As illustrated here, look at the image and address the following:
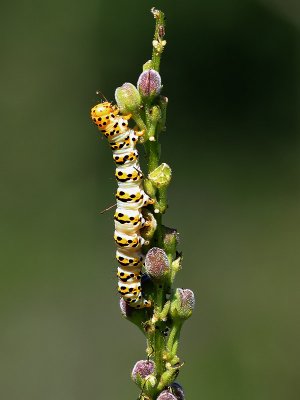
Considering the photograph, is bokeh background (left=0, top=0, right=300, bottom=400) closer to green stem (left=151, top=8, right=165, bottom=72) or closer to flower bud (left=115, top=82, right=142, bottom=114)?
flower bud (left=115, top=82, right=142, bottom=114)

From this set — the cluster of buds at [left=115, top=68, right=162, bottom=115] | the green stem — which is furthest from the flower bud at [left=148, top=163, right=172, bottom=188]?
the green stem

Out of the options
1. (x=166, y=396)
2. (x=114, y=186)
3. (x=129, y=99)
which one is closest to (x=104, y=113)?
(x=129, y=99)

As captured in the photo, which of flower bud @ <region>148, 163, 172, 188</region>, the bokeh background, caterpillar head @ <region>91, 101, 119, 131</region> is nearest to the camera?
flower bud @ <region>148, 163, 172, 188</region>

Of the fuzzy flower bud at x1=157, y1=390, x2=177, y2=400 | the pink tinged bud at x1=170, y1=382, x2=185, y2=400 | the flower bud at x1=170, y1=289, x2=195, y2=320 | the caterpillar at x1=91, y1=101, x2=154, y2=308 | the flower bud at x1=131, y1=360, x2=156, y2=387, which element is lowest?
the fuzzy flower bud at x1=157, y1=390, x2=177, y2=400

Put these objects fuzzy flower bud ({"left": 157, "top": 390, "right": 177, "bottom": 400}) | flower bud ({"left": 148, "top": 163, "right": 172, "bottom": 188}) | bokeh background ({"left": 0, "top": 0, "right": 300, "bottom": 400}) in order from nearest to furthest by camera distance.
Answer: fuzzy flower bud ({"left": 157, "top": 390, "right": 177, "bottom": 400}), flower bud ({"left": 148, "top": 163, "right": 172, "bottom": 188}), bokeh background ({"left": 0, "top": 0, "right": 300, "bottom": 400})

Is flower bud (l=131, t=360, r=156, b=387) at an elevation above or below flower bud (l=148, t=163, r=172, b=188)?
below
